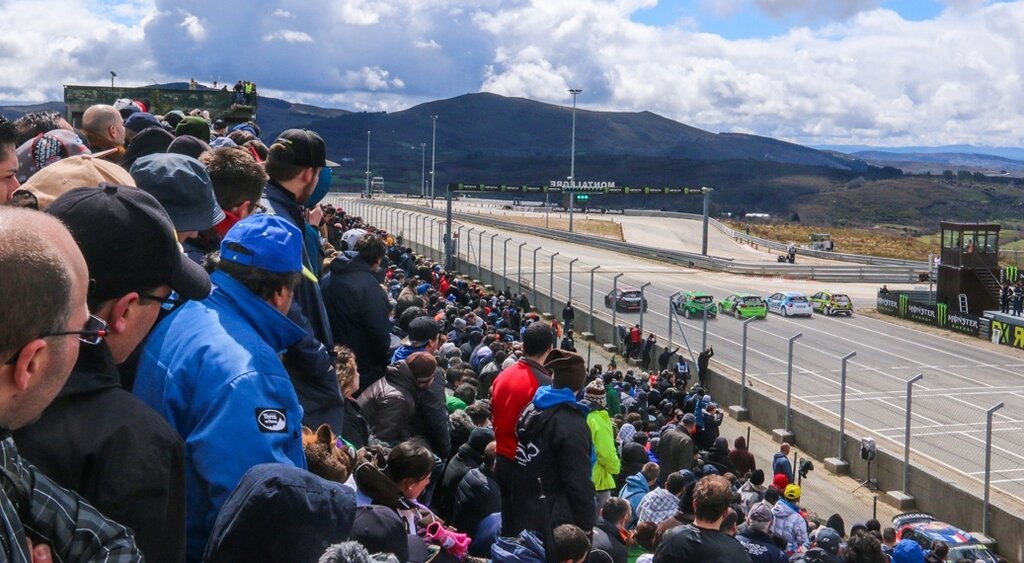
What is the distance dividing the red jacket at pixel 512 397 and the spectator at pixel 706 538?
1220 mm

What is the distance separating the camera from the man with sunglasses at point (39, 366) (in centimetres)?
193

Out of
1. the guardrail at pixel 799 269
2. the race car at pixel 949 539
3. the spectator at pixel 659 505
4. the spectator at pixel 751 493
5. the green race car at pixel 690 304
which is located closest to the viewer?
the spectator at pixel 659 505

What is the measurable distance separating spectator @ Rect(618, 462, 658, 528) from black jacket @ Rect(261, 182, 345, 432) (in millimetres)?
4182

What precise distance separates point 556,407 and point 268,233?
2.56m

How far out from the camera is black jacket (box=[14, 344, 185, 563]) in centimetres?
247

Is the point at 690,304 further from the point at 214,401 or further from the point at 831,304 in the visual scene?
the point at 214,401

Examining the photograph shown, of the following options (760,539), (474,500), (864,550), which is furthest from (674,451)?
(474,500)

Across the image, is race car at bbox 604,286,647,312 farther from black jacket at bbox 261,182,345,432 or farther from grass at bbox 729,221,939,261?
grass at bbox 729,221,939,261

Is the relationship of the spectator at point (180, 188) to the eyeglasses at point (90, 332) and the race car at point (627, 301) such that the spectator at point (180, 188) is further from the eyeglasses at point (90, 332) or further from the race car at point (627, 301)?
the race car at point (627, 301)

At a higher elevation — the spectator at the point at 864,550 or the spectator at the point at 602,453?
the spectator at the point at 602,453

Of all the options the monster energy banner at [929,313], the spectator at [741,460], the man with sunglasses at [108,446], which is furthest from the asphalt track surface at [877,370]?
the man with sunglasses at [108,446]

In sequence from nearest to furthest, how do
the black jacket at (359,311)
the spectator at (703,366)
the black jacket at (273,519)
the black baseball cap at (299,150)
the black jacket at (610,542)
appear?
the black jacket at (273,519), the black baseball cap at (299,150), the black jacket at (610,542), the black jacket at (359,311), the spectator at (703,366)

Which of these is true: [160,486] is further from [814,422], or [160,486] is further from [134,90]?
[134,90]

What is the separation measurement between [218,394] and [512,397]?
131 inches
